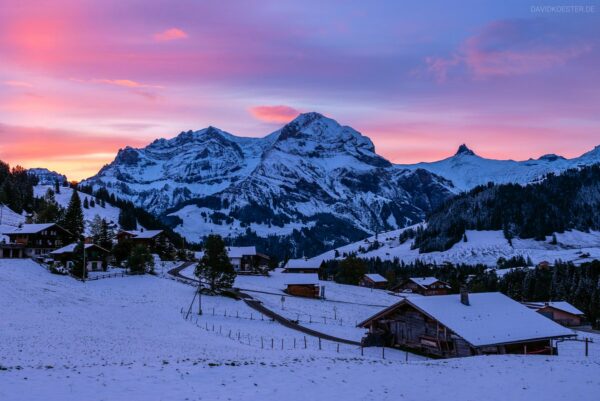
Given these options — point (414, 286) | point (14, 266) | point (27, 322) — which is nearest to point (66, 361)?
point (27, 322)

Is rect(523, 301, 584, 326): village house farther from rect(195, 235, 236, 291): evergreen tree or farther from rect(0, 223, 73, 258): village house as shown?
rect(0, 223, 73, 258): village house

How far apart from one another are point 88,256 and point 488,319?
77105 millimetres

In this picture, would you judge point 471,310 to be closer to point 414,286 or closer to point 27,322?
point 27,322

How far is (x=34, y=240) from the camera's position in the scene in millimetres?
105438

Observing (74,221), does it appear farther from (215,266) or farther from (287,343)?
(287,343)

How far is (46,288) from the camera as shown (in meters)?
68.0

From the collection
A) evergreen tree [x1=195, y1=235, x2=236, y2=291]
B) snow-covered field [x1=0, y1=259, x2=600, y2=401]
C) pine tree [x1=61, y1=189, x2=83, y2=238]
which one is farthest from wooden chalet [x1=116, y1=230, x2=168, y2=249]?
snow-covered field [x1=0, y1=259, x2=600, y2=401]

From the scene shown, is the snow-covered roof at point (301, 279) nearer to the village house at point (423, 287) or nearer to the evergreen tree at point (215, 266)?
the evergreen tree at point (215, 266)

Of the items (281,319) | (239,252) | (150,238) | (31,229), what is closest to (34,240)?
(31,229)

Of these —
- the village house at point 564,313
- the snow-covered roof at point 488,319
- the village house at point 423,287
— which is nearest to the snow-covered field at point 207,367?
the snow-covered roof at point 488,319

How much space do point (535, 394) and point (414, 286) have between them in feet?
436

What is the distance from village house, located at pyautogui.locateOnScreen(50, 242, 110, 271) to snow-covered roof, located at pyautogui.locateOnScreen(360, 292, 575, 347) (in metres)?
68.6

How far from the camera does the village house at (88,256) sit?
9500cm

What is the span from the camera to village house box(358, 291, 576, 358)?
140ft
